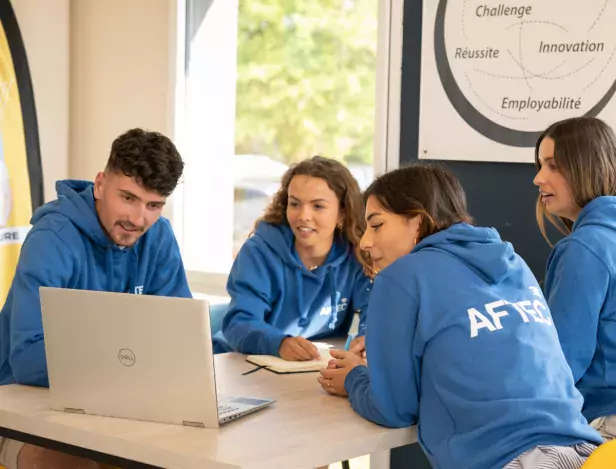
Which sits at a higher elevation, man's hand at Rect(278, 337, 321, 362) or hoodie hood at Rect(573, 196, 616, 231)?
hoodie hood at Rect(573, 196, 616, 231)

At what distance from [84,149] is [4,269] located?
0.81 m

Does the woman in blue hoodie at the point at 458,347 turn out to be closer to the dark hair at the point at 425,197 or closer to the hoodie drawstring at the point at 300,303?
the dark hair at the point at 425,197

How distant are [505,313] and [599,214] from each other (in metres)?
0.64

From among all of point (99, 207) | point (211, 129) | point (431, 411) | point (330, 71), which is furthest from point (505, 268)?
point (211, 129)

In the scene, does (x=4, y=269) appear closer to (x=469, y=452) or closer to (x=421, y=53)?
(x=421, y=53)

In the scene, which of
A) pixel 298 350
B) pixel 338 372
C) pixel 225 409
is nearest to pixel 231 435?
pixel 225 409

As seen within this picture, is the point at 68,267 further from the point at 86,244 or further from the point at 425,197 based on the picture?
the point at 425,197

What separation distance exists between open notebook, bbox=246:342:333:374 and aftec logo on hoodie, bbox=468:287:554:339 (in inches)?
28.8

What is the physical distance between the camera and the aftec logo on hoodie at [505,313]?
1.98 meters

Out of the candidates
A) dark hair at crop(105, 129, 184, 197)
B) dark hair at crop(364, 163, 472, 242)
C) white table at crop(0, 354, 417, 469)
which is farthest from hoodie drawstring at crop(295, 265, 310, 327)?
dark hair at crop(364, 163, 472, 242)

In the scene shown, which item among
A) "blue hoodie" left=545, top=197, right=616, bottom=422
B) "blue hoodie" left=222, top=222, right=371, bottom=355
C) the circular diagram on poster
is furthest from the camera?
the circular diagram on poster

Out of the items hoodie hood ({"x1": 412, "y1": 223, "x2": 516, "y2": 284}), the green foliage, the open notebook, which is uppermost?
the green foliage

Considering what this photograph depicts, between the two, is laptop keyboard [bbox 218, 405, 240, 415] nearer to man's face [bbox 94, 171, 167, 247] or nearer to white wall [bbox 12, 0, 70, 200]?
man's face [bbox 94, 171, 167, 247]

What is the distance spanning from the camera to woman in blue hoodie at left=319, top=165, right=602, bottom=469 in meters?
1.89
